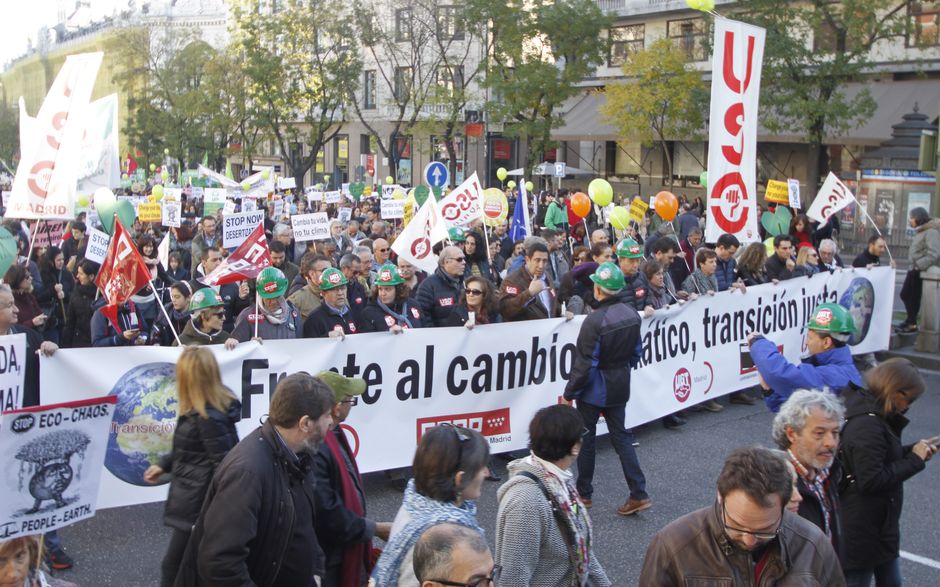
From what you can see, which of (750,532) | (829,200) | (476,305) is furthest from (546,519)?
(829,200)

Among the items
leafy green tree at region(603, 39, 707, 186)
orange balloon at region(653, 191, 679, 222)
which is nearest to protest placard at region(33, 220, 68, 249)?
orange balloon at region(653, 191, 679, 222)

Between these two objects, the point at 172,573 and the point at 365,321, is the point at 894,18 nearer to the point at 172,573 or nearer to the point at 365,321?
the point at 365,321

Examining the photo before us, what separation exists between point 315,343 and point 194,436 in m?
2.75

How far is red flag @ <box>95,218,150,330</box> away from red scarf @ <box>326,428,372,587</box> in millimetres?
3484

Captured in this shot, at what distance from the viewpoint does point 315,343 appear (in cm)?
681

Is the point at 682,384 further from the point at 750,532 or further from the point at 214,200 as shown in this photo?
the point at 214,200

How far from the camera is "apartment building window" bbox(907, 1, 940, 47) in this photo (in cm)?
2809

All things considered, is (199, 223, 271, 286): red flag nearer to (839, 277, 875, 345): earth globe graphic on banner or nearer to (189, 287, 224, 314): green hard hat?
(189, 287, 224, 314): green hard hat

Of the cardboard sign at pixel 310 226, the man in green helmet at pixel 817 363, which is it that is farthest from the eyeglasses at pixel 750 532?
the cardboard sign at pixel 310 226

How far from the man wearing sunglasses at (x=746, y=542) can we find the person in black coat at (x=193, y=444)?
2.02 metres

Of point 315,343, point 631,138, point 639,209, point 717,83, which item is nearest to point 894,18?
point 631,138

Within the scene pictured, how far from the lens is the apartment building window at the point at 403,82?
129 ft

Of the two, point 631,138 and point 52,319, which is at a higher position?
point 631,138

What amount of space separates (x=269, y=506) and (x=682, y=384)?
6.56 metres
